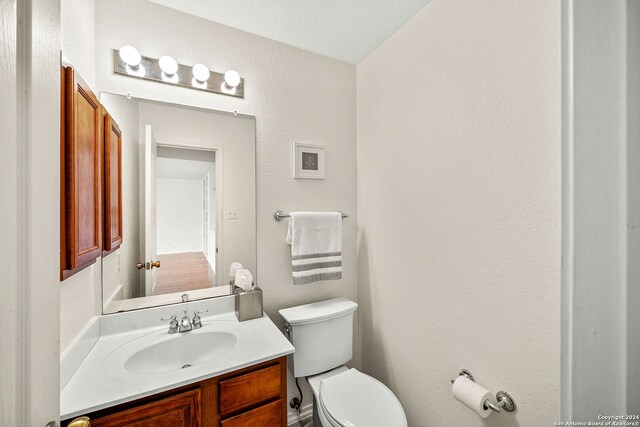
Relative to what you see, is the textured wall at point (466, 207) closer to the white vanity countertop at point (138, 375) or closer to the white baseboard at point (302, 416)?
the white baseboard at point (302, 416)

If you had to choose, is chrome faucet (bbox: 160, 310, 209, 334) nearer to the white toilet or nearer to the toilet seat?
the white toilet

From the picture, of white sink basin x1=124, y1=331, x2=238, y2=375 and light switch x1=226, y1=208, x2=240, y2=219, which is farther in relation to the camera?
light switch x1=226, y1=208, x2=240, y2=219

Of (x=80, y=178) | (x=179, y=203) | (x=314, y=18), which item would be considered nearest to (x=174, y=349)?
(x=179, y=203)

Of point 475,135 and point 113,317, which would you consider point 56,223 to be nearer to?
point 113,317

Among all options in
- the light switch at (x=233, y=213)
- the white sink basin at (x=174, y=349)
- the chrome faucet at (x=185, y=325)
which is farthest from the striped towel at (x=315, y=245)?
the chrome faucet at (x=185, y=325)

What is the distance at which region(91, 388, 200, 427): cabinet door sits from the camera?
0.80 metres

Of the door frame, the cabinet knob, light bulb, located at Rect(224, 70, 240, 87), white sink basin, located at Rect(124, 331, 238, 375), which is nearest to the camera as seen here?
the door frame

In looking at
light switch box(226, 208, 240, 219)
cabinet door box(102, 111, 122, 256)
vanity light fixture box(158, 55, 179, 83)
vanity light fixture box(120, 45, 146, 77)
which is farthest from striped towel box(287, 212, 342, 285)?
vanity light fixture box(120, 45, 146, 77)

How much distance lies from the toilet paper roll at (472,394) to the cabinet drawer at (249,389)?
0.76m

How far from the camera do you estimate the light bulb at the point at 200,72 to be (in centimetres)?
134

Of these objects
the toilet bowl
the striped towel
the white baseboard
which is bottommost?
the white baseboard

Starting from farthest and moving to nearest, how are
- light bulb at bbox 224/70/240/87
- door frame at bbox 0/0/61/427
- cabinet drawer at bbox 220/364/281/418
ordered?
light bulb at bbox 224/70/240/87
cabinet drawer at bbox 220/364/281/418
door frame at bbox 0/0/61/427

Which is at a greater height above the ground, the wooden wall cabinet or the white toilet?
the wooden wall cabinet

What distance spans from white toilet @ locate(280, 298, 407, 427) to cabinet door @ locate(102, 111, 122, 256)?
3.03 ft
